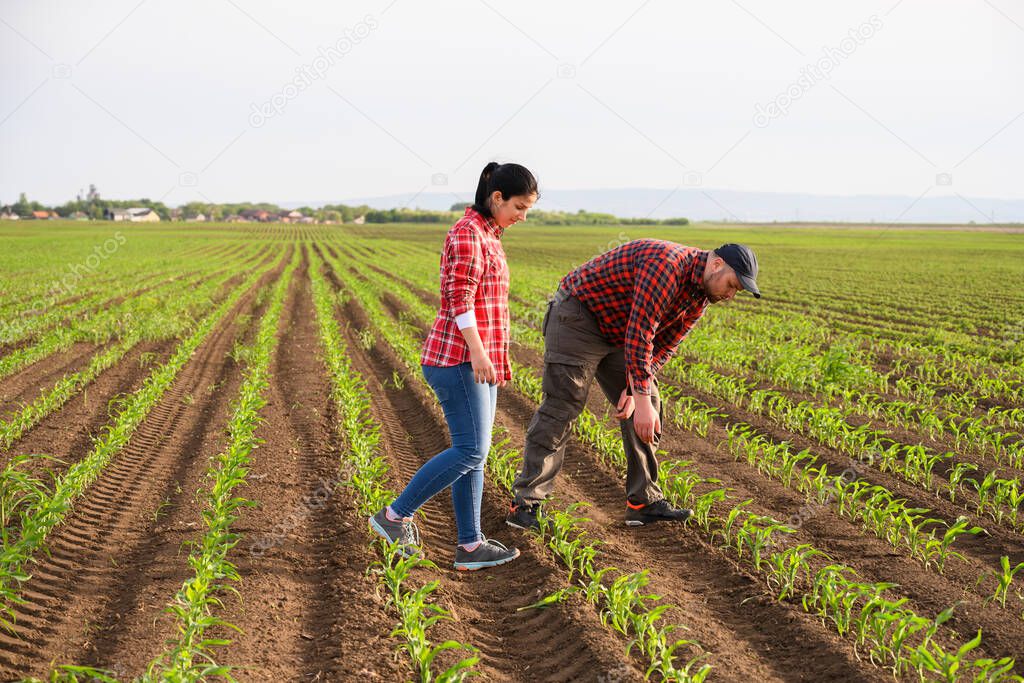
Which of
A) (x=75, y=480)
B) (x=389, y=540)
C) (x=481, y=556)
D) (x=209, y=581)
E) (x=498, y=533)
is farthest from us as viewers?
(x=75, y=480)

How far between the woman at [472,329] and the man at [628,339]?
0.61 m

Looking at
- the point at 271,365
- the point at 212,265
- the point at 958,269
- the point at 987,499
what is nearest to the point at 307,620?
the point at 987,499

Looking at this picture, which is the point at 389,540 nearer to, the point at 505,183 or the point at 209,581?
the point at 209,581

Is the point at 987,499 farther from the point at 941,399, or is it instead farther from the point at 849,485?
the point at 941,399

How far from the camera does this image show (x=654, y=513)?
185 inches

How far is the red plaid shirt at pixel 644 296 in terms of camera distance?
12.6 ft

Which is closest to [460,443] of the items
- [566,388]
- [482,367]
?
[482,367]

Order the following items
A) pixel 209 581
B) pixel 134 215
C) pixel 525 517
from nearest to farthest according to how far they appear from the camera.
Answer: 1. pixel 209 581
2. pixel 525 517
3. pixel 134 215

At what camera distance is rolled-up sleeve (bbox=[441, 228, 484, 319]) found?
344 cm

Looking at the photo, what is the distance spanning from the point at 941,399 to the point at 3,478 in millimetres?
8509

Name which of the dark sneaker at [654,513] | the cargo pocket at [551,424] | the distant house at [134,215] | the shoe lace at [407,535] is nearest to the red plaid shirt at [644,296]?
the cargo pocket at [551,424]

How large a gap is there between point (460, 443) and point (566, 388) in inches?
33.1

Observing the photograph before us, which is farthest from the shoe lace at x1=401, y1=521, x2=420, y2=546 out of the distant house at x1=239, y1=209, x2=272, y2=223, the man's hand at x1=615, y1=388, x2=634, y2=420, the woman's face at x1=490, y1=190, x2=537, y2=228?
the distant house at x1=239, y1=209, x2=272, y2=223

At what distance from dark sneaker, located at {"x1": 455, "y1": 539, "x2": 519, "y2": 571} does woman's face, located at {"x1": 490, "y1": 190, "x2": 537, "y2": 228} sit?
167cm
